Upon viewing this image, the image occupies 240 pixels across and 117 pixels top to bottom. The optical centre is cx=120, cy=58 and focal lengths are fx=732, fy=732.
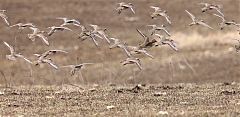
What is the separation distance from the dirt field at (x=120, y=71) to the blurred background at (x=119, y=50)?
0.12 feet

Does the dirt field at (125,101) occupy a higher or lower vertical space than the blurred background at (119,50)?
lower

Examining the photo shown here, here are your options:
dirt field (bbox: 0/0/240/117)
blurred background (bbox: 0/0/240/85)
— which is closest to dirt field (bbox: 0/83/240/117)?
dirt field (bbox: 0/0/240/117)

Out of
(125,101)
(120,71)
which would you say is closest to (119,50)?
(120,71)

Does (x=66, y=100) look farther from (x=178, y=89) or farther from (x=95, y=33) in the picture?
(x=178, y=89)

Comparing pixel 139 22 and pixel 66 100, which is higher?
pixel 139 22

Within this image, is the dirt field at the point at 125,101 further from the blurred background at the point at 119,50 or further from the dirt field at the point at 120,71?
the blurred background at the point at 119,50

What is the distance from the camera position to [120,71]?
24.8 m

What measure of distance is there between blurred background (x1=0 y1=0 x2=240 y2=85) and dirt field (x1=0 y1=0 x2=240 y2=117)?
0.12ft

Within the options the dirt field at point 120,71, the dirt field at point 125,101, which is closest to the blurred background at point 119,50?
the dirt field at point 120,71

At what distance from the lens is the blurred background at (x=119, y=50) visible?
955 inches

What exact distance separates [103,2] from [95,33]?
2368cm

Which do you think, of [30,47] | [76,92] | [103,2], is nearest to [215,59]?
[30,47]

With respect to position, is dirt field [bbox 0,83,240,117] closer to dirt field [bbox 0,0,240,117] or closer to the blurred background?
dirt field [bbox 0,0,240,117]

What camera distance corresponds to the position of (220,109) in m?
11.0
